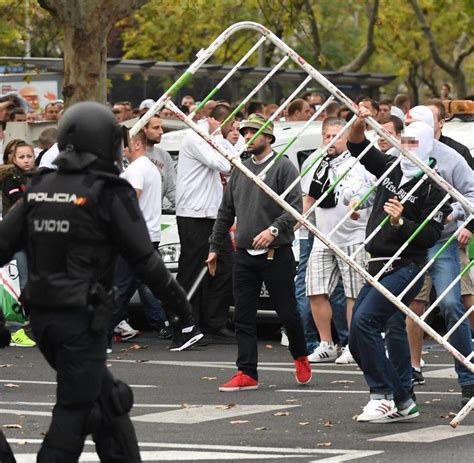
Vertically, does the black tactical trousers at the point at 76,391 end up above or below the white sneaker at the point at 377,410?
above

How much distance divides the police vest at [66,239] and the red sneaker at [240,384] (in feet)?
14.9

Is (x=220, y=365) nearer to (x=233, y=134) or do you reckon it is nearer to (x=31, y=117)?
(x=233, y=134)

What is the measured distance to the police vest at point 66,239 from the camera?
6.73m

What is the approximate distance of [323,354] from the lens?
13.3m

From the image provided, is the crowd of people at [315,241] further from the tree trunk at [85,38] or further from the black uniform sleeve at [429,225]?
the tree trunk at [85,38]

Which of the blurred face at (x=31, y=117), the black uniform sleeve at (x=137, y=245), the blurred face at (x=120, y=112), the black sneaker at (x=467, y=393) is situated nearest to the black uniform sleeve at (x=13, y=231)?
the black uniform sleeve at (x=137, y=245)

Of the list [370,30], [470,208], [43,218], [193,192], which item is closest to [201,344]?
[193,192]

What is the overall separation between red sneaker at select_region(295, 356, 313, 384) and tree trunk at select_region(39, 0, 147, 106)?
6761 millimetres

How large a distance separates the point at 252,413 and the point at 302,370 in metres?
1.42

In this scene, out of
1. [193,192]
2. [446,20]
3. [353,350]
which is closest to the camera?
[353,350]

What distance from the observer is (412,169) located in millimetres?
9609

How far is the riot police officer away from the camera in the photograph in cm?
673

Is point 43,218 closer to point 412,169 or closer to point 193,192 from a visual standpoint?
point 412,169

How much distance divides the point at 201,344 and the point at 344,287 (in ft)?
6.00
